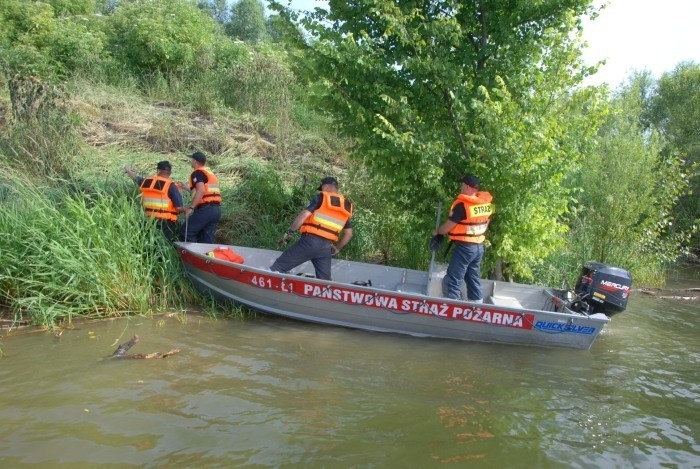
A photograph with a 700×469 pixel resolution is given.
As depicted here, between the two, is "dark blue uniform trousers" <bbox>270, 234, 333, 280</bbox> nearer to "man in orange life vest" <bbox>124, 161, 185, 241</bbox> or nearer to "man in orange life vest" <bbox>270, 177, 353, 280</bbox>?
"man in orange life vest" <bbox>270, 177, 353, 280</bbox>

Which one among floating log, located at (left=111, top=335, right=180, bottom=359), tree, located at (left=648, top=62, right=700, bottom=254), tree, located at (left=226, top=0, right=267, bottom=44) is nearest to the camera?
floating log, located at (left=111, top=335, right=180, bottom=359)

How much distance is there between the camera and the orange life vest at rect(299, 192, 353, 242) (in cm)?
707

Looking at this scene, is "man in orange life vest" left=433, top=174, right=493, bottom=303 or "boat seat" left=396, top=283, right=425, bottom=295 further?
"boat seat" left=396, top=283, right=425, bottom=295

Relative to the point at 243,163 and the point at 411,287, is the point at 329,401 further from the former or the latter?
the point at 243,163

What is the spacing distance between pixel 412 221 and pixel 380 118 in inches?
76.5

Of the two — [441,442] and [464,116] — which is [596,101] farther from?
[441,442]

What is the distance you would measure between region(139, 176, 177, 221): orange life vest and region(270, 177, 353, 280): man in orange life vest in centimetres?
187

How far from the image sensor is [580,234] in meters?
11.9

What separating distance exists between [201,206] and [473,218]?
3.97 m

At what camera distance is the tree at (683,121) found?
56.0ft

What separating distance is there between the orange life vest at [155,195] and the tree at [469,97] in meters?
2.55

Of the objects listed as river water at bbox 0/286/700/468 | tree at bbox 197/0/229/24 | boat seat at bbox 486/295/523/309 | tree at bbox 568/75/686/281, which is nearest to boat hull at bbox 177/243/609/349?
river water at bbox 0/286/700/468

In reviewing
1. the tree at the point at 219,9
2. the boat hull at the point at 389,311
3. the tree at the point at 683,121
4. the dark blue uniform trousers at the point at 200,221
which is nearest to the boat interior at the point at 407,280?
the dark blue uniform trousers at the point at 200,221

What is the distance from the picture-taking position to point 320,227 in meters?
7.15
